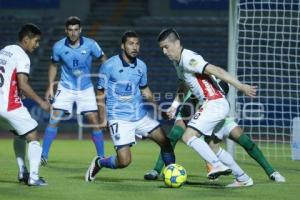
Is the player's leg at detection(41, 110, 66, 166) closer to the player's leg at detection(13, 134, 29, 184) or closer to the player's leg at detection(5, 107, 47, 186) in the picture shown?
the player's leg at detection(13, 134, 29, 184)

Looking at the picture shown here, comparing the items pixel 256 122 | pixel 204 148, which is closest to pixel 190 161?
pixel 204 148

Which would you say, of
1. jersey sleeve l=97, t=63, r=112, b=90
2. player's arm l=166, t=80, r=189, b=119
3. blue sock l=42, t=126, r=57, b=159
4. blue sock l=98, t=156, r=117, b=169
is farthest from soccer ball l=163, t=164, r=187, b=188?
blue sock l=42, t=126, r=57, b=159

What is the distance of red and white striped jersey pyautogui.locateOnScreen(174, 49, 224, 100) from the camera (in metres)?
8.50

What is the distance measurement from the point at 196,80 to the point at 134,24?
17275mm

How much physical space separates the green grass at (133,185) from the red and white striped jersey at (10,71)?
890 mm

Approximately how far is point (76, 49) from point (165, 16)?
1452 centimetres

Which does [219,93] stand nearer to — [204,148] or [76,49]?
[204,148]

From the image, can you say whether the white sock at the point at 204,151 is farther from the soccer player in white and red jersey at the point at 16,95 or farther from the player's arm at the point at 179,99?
the soccer player in white and red jersey at the point at 16,95

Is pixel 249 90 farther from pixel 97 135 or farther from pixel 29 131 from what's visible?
pixel 97 135

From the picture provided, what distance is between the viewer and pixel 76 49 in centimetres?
1170

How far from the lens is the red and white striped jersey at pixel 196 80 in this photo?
850 centimetres

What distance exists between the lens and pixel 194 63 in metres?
8.43

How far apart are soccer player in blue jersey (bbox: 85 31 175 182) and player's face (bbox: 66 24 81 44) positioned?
2449mm

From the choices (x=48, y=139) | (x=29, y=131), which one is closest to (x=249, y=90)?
(x=29, y=131)
